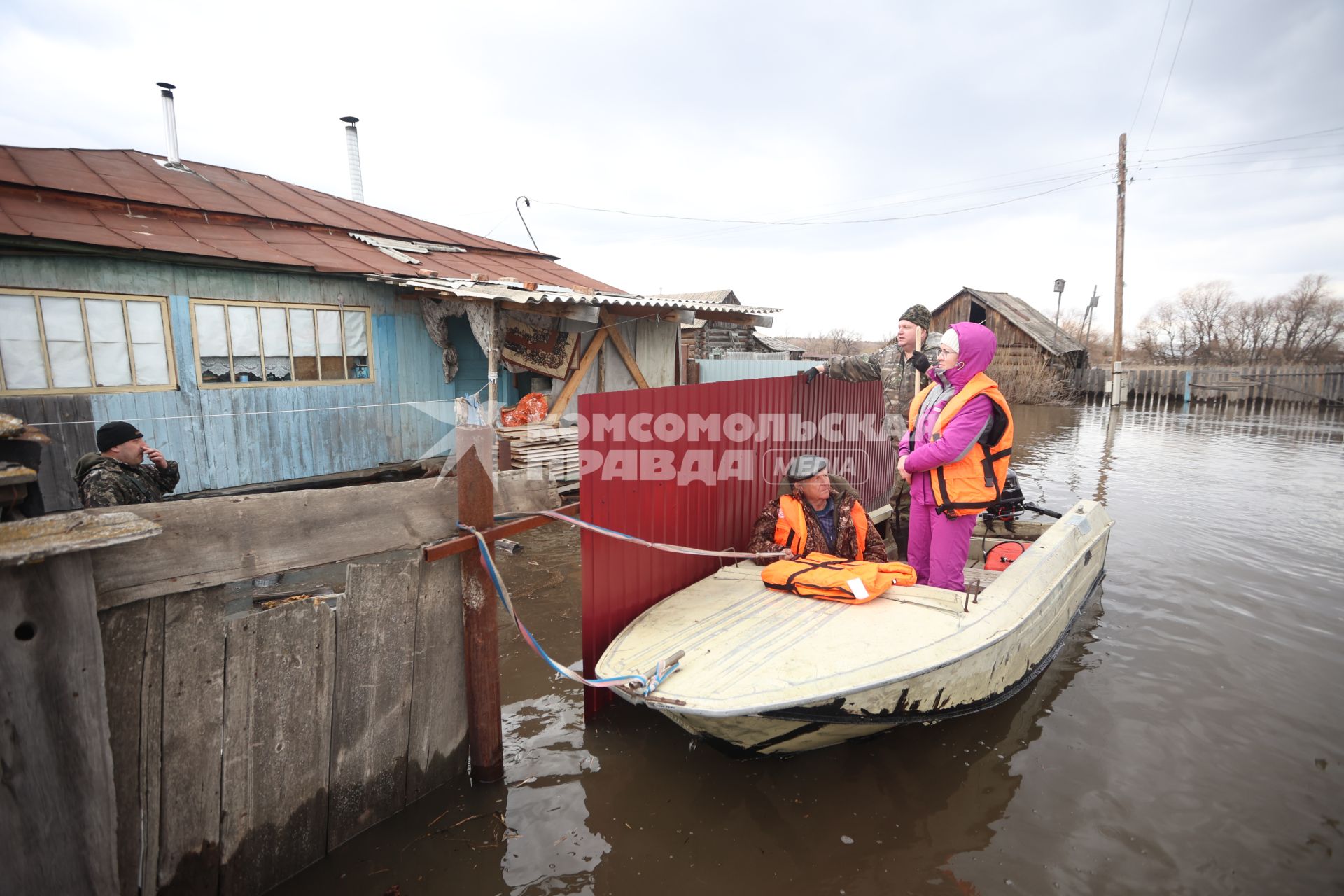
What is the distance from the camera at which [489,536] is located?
2680 mm

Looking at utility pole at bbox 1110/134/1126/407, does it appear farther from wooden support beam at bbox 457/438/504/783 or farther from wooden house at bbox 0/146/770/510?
wooden support beam at bbox 457/438/504/783

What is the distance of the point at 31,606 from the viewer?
1563 mm

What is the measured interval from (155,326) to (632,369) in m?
5.96

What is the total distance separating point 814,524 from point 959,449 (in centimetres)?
104

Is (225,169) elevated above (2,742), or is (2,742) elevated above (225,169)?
(225,169)

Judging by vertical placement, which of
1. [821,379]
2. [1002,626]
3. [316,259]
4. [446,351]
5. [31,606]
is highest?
[316,259]

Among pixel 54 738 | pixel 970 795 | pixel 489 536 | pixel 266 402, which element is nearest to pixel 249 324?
pixel 266 402

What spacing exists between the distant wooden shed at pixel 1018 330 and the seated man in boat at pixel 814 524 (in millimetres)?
22509

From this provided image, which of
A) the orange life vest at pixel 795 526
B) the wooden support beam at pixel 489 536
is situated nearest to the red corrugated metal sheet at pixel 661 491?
the wooden support beam at pixel 489 536

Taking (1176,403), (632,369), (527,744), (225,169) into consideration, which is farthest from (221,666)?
(1176,403)

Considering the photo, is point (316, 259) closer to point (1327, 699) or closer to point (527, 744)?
point (527, 744)

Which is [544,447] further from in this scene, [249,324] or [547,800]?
[547,800]

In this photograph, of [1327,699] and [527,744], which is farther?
[1327,699]

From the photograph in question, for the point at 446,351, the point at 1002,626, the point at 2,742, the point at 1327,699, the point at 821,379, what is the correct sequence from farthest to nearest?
the point at 446,351 < the point at 821,379 < the point at 1327,699 < the point at 1002,626 < the point at 2,742
